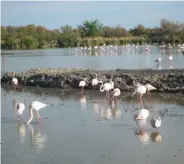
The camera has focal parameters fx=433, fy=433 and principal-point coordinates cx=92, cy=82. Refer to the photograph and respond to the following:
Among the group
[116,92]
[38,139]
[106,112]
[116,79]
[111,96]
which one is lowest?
[38,139]

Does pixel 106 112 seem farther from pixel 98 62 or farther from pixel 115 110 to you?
pixel 98 62

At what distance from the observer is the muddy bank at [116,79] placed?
55.8 feet

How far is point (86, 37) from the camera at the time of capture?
86.4 meters

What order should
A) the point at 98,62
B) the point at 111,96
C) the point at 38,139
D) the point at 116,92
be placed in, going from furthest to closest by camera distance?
1. the point at 98,62
2. the point at 111,96
3. the point at 116,92
4. the point at 38,139

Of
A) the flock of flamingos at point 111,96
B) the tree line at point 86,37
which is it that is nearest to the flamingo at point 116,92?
the flock of flamingos at point 111,96

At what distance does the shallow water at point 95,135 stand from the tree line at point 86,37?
186 ft

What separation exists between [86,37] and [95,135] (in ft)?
252

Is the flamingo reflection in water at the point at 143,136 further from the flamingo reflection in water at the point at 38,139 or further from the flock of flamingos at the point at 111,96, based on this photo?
the flamingo reflection in water at the point at 38,139

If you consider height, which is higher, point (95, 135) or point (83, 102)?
point (83, 102)

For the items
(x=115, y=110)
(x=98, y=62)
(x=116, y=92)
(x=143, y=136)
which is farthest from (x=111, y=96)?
(x=98, y=62)

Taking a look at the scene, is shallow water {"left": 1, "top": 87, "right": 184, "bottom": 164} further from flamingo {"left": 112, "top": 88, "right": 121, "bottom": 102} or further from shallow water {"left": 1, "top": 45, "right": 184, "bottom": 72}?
shallow water {"left": 1, "top": 45, "right": 184, "bottom": 72}

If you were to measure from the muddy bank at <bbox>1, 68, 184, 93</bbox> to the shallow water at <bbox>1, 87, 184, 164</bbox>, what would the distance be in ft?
4.93

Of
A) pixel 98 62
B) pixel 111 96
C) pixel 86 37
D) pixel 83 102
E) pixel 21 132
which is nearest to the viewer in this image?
pixel 21 132

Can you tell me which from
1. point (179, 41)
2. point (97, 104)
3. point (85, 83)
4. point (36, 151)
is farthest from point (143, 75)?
point (179, 41)
